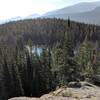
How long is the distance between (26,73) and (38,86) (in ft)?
22.4

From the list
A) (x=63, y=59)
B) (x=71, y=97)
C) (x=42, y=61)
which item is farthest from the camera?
(x=42, y=61)

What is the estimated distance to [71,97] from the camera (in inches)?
829

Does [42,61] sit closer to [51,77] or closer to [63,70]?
[51,77]

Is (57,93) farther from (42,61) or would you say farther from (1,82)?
(42,61)

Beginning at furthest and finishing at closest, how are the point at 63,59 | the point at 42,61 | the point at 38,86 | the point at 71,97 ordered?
the point at 42,61, the point at 38,86, the point at 63,59, the point at 71,97

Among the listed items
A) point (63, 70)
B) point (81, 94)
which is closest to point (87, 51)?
point (63, 70)

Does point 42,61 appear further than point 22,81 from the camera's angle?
Yes

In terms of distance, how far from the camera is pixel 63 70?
71.1 metres

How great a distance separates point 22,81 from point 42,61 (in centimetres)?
1193

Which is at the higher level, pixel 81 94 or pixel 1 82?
pixel 81 94

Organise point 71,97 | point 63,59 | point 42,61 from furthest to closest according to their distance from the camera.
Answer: point 42,61
point 63,59
point 71,97

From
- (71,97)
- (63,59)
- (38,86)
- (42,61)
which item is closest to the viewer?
(71,97)

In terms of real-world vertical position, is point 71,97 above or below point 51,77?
above

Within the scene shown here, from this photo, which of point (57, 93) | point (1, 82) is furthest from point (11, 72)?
point (57, 93)
